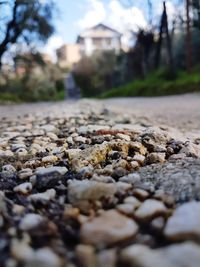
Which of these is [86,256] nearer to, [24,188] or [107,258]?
[107,258]

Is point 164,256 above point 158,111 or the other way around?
above

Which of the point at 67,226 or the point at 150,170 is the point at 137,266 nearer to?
the point at 67,226

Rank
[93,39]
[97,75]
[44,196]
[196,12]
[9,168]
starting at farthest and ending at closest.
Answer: [93,39] → [97,75] → [196,12] → [9,168] → [44,196]

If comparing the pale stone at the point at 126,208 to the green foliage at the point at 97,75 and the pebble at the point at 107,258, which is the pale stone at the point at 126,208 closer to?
the pebble at the point at 107,258

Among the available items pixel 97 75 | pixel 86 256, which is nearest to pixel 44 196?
pixel 86 256

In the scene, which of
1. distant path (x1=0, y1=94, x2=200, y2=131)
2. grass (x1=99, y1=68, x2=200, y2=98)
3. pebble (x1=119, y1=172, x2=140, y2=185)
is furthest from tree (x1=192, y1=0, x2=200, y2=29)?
pebble (x1=119, y1=172, x2=140, y2=185)

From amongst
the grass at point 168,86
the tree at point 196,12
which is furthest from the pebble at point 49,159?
the tree at point 196,12
